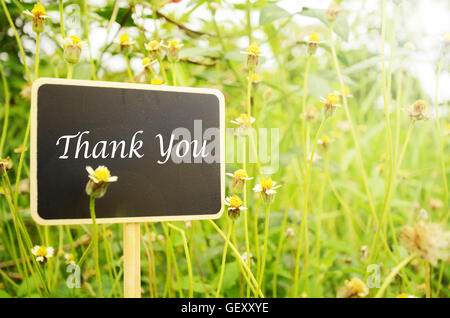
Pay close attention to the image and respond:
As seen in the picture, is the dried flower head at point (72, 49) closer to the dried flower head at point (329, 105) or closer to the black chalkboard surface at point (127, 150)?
the black chalkboard surface at point (127, 150)

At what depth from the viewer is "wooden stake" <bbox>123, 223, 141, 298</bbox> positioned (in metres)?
0.46

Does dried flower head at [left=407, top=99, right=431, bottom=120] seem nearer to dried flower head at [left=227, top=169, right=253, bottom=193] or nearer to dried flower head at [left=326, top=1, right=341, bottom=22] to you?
dried flower head at [left=326, top=1, right=341, bottom=22]

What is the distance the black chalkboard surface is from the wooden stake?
0.02 m

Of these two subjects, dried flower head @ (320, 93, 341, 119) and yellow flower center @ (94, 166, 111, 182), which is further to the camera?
dried flower head @ (320, 93, 341, 119)

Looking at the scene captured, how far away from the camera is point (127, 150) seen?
470 mm

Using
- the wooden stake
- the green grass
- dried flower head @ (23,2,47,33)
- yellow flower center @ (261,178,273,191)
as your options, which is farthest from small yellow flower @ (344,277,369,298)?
dried flower head @ (23,2,47,33)

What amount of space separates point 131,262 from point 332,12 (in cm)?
46

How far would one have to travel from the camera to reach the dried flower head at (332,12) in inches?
21.4

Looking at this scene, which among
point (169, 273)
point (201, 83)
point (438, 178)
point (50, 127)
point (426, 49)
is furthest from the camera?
point (438, 178)
